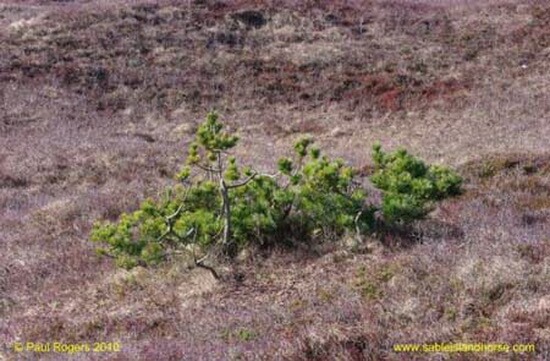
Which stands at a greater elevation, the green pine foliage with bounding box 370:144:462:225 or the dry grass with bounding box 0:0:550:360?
the green pine foliage with bounding box 370:144:462:225

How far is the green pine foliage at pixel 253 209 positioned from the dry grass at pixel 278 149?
1.28 feet

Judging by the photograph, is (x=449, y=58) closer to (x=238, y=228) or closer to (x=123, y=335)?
(x=238, y=228)

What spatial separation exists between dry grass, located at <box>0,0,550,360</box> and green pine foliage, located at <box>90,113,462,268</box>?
389 mm

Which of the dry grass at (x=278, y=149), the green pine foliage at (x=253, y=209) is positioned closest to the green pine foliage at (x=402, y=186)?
the green pine foliage at (x=253, y=209)

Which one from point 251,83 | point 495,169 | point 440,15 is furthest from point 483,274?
point 440,15

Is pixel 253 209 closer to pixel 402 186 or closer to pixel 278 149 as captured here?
pixel 402 186

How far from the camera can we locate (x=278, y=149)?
2027 centimetres

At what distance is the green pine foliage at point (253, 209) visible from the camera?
7.25 metres

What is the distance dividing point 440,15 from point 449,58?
16.4 feet

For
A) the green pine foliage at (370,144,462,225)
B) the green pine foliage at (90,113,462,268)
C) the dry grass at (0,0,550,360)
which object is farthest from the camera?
the green pine foliage at (370,144,462,225)

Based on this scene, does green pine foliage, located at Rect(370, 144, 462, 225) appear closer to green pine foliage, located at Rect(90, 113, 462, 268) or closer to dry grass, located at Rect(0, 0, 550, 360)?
green pine foliage, located at Rect(90, 113, 462, 268)

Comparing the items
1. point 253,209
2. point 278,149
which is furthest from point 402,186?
point 278,149

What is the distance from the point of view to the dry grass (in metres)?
5.61

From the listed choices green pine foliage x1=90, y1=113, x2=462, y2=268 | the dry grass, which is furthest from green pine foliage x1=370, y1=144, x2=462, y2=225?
the dry grass
